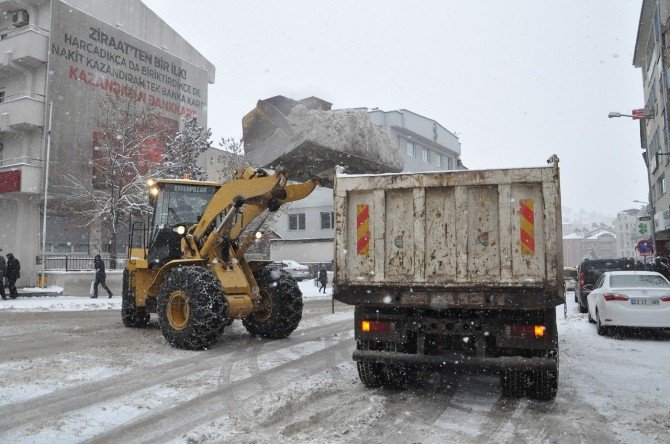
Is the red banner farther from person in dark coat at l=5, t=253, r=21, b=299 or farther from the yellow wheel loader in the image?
the yellow wheel loader

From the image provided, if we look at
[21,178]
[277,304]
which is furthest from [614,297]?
[21,178]

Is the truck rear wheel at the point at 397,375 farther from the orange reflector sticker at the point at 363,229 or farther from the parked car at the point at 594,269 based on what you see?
the parked car at the point at 594,269

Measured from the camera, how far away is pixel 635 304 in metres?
10.3

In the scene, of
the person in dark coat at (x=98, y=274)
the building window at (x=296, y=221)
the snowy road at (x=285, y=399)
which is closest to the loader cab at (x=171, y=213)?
the snowy road at (x=285, y=399)

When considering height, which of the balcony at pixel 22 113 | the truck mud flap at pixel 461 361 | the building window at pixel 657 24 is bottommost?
the truck mud flap at pixel 461 361

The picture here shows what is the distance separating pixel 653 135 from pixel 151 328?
35080 mm

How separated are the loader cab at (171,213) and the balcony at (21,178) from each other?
17753 mm

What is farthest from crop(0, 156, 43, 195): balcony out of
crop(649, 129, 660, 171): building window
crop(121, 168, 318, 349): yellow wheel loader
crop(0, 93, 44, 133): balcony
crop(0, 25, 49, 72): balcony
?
crop(649, 129, 660, 171): building window

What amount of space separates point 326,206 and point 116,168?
79.7ft

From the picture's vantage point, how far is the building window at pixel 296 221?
49.1 meters

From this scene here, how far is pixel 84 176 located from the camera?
27.5m

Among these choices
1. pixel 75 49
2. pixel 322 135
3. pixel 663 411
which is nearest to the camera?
pixel 663 411

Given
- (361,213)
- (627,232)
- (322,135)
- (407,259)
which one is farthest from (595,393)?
(627,232)

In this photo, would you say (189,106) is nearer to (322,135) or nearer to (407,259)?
(322,135)
